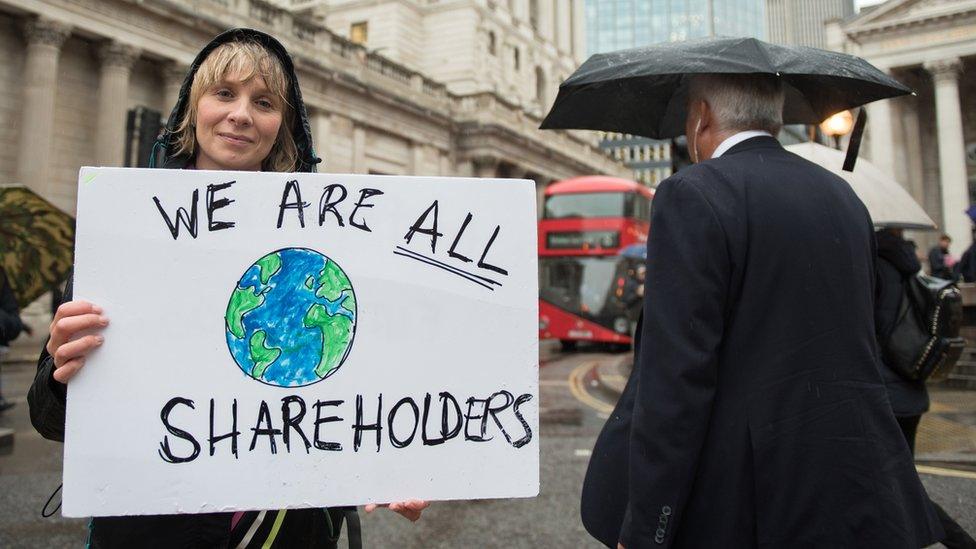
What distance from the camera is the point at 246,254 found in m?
1.54

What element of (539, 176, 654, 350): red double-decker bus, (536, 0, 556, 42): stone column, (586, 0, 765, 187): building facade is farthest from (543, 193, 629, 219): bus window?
(586, 0, 765, 187): building facade

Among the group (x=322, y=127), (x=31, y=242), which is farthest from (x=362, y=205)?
(x=322, y=127)

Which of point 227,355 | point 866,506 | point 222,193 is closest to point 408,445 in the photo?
point 227,355

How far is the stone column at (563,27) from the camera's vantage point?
48891mm

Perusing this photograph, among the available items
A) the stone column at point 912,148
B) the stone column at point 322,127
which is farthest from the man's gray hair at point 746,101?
the stone column at point 912,148

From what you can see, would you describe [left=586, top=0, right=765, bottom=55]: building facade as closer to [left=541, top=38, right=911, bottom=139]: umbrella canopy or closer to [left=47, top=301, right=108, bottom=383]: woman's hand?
[left=541, top=38, right=911, bottom=139]: umbrella canopy

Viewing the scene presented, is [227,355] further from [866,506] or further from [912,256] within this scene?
[912,256]

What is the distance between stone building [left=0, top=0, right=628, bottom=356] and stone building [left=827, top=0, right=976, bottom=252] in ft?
51.4

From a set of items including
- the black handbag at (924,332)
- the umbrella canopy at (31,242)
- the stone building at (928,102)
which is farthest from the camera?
the stone building at (928,102)

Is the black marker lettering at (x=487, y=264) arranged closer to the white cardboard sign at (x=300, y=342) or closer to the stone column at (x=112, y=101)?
the white cardboard sign at (x=300, y=342)

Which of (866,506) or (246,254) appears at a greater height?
(246,254)

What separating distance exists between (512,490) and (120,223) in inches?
43.1

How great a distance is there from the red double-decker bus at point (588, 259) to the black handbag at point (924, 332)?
14992 millimetres

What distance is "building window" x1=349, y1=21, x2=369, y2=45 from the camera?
34250mm
